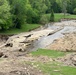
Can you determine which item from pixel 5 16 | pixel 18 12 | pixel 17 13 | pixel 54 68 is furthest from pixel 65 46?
pixel 18 12

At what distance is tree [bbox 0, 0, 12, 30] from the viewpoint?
56287mm

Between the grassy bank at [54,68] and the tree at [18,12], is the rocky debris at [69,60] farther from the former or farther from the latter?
the tree at [18,12]

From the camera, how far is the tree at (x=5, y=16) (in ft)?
185

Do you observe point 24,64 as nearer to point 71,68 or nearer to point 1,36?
point 71,68

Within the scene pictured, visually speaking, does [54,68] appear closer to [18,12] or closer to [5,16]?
[5,16]

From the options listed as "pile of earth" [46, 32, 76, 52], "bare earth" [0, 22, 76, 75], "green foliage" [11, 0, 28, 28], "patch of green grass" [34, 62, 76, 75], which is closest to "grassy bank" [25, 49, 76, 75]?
"patch of green grass" [34, 62, 76, 75]

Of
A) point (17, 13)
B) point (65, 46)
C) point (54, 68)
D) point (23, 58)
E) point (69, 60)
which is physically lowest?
point (65, 46)

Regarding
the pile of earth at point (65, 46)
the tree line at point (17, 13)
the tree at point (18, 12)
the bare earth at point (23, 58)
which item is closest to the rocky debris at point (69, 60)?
the bare earth at point (23, 58)

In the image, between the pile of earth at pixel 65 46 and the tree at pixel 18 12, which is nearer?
the pile of earth at pixel 65 46

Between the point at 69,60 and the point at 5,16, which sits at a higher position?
the point at 5,16

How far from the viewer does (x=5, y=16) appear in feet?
190

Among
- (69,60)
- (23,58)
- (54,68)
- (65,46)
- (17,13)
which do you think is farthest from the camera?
(17,13)

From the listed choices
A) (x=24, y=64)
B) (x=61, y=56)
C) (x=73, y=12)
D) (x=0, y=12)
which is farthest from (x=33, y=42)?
(x=73, y=12)

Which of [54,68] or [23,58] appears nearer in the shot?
[54,68]
